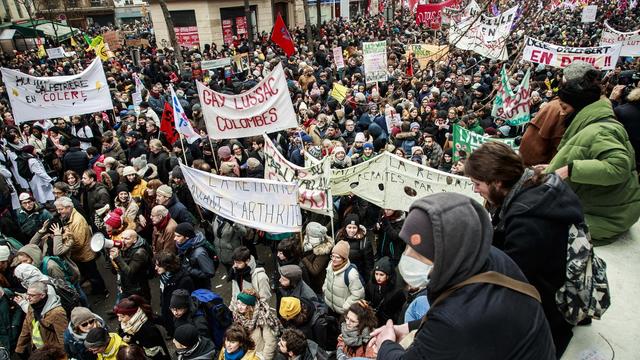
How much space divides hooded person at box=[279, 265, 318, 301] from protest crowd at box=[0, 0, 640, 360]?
1.4 inches

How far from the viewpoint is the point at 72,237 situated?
18.7 ft

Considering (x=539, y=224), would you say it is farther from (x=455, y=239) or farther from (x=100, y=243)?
(x=100, y=243)

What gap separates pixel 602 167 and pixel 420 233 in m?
1.75

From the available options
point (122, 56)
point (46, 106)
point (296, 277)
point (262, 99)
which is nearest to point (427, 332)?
point (296, 277)

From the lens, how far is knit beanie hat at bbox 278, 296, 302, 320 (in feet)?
13.1

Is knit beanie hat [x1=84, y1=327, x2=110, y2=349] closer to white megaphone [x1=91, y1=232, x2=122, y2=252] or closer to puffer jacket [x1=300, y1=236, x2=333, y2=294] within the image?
white megaphone [x1=91, y1=232, x2=122, y2=252]

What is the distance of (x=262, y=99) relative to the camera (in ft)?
24.9

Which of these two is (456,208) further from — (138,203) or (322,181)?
(138,203)

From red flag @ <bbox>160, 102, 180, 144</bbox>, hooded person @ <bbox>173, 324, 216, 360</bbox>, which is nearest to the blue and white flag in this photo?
red flag @ <bbox>160, 102, 180, 144</bbox>

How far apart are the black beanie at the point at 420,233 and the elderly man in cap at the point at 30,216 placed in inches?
257

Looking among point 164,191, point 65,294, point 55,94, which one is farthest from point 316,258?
point 55,94

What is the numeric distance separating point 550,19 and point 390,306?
2855 centimetres

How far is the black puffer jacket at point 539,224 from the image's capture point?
6.10ft

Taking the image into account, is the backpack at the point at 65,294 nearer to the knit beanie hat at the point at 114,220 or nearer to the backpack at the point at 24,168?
the knit beanie hat at the point at 114,220
